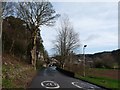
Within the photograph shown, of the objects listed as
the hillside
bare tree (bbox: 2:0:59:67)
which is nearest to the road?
the hillside

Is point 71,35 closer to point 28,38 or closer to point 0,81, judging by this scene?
point 28,38

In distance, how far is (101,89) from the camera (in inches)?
1062

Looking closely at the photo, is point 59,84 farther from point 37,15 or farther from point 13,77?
point 37,15

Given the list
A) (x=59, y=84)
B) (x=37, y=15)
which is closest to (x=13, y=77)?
(x=59, y=84)

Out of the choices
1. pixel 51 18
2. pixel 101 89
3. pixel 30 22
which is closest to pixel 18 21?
pixel 30 22

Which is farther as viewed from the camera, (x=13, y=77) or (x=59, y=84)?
(x=59, y=84)

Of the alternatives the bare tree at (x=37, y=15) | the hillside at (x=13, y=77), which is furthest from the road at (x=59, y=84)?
the bare tree at (x=37, y=15)

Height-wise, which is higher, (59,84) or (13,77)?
(13,77)

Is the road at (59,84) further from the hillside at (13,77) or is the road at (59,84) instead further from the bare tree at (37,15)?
the bare tree at (37,15)

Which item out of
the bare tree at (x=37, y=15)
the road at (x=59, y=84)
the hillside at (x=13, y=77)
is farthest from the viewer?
the bare tree at (x=37, y=15)

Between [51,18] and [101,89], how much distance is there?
3268 centimetres

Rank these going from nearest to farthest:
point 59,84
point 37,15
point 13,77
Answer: point 13,77 < point 59,84 < point 37,15

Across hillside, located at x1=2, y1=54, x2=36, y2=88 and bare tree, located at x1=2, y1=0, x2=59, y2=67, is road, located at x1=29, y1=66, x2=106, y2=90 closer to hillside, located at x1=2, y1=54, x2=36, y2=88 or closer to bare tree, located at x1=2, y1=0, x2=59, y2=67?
hillside, located at x1=2, y1=54, x2=36, y2=88

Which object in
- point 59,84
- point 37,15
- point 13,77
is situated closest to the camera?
point 13,77
